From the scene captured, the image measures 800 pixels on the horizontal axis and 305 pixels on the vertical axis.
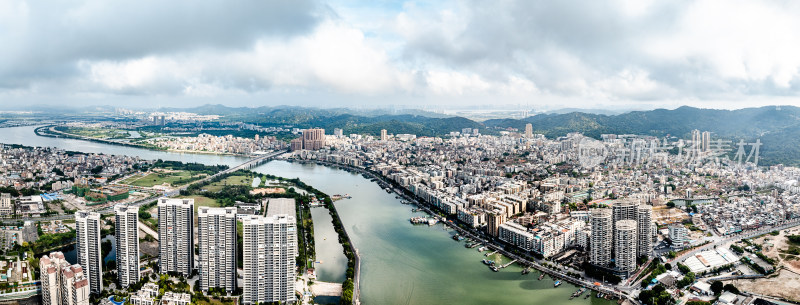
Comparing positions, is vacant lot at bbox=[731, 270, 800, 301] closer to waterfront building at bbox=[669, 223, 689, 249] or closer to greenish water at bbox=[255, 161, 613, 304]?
waterfront building at bbox=[669, 223, 689, 249]

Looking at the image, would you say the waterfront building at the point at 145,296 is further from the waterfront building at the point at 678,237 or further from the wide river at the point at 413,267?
the waterfront building at the point at 678,237

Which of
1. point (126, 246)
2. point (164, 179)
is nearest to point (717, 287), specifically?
point (126, 246)

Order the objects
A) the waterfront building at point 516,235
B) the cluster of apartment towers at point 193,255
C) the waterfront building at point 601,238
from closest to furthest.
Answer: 1. the cluster of apartment towers at point 193,255
2. the waterfront building at point 601,238
3. the waterfront building at point 516,235

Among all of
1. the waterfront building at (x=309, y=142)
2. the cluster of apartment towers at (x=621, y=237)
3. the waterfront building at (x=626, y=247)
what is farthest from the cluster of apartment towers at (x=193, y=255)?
the waterfront building at (x=309, y=142)

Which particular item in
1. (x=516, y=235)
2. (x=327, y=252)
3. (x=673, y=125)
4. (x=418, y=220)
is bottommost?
Answer: (x=327, y=252)

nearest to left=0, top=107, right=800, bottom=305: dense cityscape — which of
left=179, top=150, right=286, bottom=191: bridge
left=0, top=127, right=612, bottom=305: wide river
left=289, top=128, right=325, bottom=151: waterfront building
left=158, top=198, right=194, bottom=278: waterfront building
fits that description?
left=158, top=198, right=194, bottom=278: waterfront building

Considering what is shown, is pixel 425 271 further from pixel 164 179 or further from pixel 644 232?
pixel 164 179
